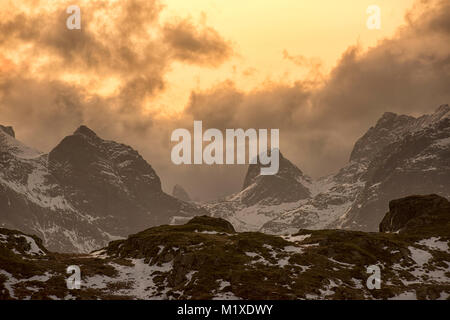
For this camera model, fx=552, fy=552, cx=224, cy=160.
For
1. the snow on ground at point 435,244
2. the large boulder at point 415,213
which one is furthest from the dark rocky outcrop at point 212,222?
the snow on ground at point 435,244

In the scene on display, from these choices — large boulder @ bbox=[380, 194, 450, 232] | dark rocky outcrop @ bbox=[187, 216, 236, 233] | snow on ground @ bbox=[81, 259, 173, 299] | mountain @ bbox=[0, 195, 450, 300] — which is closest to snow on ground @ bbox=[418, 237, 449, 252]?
mountain @ bbox=[0, 195, 450, 300]

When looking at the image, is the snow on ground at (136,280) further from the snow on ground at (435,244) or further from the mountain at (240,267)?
the snow on ground at (435,244)

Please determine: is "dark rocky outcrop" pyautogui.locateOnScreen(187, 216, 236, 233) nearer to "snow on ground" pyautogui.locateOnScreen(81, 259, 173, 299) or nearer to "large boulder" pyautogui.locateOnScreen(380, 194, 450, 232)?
"large boulder" pyautogui.locateOnScreen(380, 194, 450, 232)

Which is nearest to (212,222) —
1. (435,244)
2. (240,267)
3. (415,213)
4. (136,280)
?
(415,213)

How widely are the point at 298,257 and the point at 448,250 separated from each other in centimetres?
2909

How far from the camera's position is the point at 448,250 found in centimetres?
9944

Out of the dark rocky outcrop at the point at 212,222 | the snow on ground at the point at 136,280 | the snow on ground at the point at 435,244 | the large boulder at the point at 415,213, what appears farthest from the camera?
the dark rocky outcrop at the point at 212,222

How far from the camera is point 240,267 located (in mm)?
85188

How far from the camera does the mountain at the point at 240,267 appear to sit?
244 feet

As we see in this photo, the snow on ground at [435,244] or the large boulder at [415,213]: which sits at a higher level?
the large boulder at [415,213]

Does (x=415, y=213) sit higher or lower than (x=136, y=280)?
higher

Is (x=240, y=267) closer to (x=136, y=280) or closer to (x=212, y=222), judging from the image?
(x=136, y=280)
